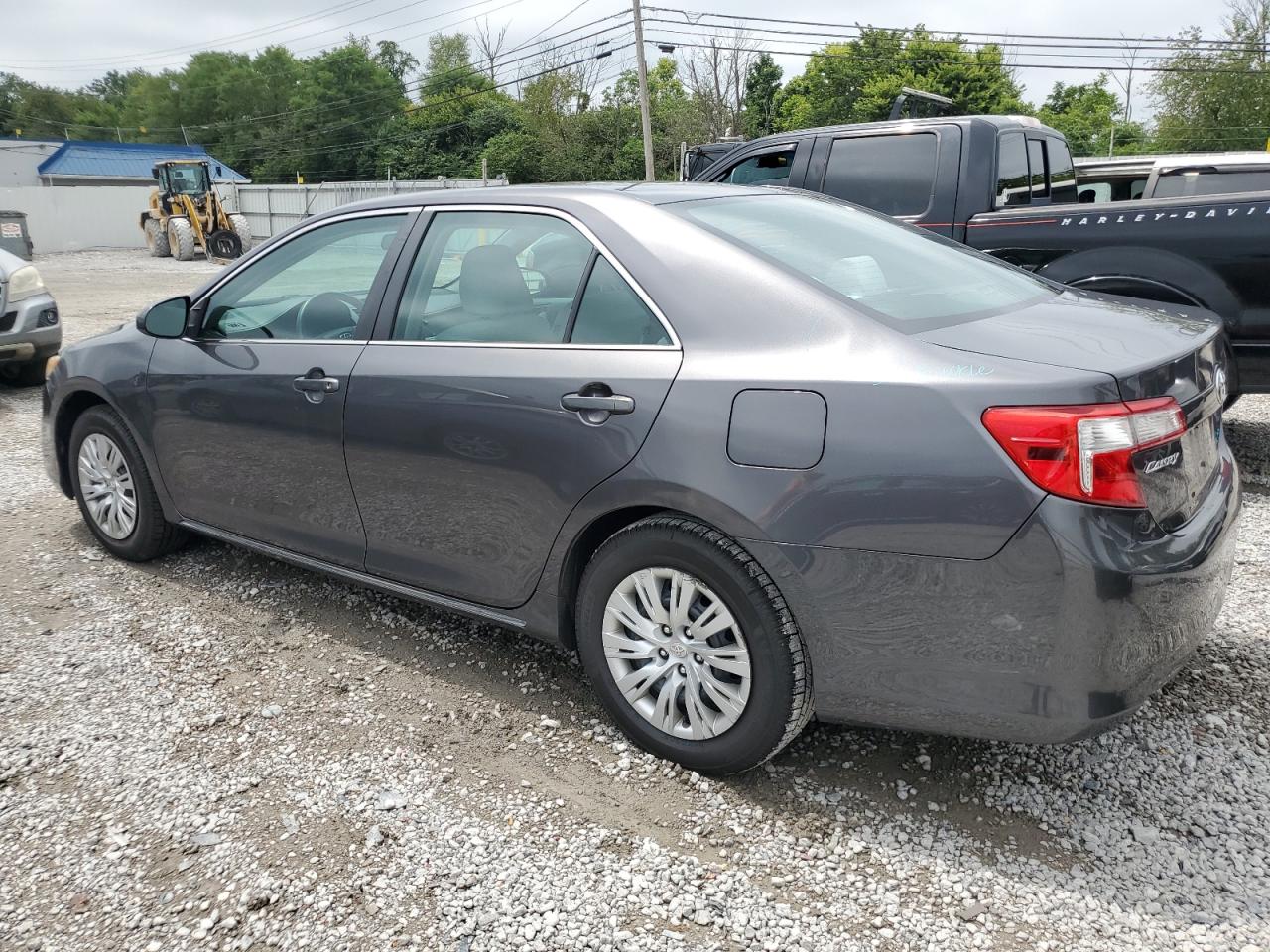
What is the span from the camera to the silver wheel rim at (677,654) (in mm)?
2627

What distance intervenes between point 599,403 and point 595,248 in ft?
1.68

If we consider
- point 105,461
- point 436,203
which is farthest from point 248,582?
point 436,203

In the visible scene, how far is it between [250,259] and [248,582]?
138 cm

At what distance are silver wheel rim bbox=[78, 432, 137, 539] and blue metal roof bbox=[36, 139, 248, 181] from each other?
57586mm

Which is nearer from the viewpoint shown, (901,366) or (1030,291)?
(901,366)

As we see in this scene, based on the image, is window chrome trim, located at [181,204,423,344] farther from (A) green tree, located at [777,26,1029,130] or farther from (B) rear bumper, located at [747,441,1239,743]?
(A) green tree, located at [777,26,1029,130]

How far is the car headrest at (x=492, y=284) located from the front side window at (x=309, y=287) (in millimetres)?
406

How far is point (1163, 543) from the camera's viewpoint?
7.45 feet

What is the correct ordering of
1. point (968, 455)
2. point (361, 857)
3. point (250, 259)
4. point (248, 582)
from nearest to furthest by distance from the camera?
point (968, 455) → point (361, 857) → point (250, 259) → point (248, 582)

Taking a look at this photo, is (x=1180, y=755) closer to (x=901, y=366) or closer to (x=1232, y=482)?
(x=1232, y=482)

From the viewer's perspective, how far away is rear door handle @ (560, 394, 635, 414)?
271 cm

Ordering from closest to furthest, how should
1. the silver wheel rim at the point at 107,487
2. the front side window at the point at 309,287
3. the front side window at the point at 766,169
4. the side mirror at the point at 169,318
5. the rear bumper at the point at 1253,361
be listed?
the front side window at the point at 309,287 → the side mirror at the point at 169,318 → the silver wheel rim at the point at 107,487 → the rear bumper at the point at 1253,361 → the front side window at the point at 766,169

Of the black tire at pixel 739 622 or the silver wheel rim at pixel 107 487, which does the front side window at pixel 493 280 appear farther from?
the silver wheel rim at pixel 107 487

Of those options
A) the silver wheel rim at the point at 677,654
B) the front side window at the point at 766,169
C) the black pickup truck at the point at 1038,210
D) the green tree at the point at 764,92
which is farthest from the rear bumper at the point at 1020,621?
the green tree at the point at 764,92
